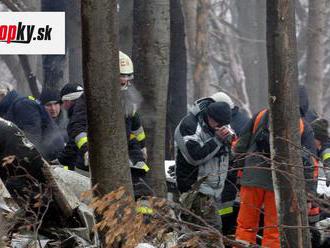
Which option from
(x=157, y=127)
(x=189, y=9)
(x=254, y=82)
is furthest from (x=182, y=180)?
(x=254, y=82)

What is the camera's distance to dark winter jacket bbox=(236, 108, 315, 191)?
8.25 m

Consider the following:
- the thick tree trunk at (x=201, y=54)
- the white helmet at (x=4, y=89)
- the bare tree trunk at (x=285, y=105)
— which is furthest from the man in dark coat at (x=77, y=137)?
the thick tree trunk at (x=201, y=54)

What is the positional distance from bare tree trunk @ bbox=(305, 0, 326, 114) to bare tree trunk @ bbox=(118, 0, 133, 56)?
28.6 ft

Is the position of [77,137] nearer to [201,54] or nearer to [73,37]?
[73,37]

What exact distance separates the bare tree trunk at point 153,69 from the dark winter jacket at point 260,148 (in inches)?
48.0

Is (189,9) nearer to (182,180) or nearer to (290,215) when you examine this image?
(182,180)

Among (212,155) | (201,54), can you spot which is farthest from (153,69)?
(201,54)

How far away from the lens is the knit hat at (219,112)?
27.7 feet

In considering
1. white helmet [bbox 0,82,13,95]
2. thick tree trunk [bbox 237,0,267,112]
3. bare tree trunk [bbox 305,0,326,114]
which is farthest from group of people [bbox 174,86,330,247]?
thick tree trunk [bbox 237,0,267,112]

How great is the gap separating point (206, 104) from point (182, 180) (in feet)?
2.41

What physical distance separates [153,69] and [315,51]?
1272 centimetres

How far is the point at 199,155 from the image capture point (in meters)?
8.46

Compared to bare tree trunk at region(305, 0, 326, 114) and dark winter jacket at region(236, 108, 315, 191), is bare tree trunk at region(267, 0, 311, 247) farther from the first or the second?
bare tree trunk at region(305, 0, 326, 114)

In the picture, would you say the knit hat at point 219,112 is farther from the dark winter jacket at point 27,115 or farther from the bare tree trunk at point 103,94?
the dark winter jacket at point 27,115
